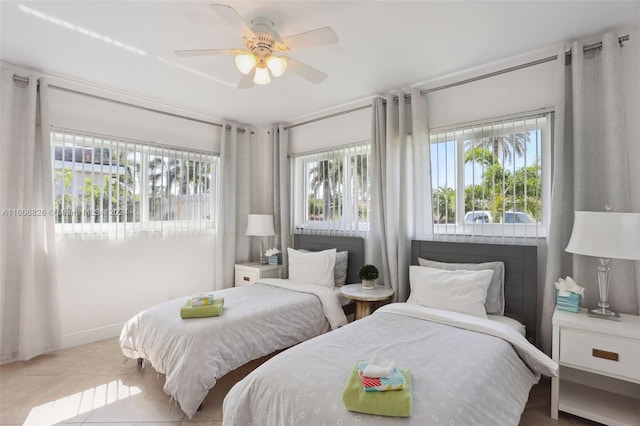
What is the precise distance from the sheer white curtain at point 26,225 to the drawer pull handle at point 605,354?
411cm

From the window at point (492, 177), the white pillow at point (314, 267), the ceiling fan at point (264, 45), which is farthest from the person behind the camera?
the white pillow at point (314, 267)

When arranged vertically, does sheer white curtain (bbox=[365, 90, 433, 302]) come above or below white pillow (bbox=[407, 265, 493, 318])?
above

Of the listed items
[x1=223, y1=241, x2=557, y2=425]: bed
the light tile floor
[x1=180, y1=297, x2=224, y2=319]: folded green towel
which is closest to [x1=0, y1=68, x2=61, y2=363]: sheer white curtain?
the light tile floor

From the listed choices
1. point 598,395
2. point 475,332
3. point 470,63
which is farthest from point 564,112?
point 598,395

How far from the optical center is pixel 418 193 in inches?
117

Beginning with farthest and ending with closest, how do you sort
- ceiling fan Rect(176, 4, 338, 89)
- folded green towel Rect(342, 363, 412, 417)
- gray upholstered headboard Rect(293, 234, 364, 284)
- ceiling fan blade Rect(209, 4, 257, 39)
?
gray upholstered headboard Rect(293, 234, 364, 284) → ceiling fan Rect(176, 4, 338, 89) → ceiling fan blade Rect(209, 4, 257, 39) → folded green towel Rect(342, 363, 412, 417)

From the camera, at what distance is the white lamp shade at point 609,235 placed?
1.82 metres

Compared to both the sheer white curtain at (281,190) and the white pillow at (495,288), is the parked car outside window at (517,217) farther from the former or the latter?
the sheer white curtain at (281,190)

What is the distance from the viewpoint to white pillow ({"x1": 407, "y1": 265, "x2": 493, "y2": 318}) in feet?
7.52

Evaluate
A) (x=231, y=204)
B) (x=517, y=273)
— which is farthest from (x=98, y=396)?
(x=517, y=273)

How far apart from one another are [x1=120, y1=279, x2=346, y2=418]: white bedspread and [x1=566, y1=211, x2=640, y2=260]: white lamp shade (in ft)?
6.27

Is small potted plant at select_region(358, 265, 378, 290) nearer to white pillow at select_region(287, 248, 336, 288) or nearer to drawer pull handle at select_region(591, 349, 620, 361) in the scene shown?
white pillow at select_region(287, 248, 336, 288)

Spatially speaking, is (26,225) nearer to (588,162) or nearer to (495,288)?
(495,288)

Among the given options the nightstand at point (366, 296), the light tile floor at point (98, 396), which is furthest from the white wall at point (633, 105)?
the nightstand at point (366, 296)
